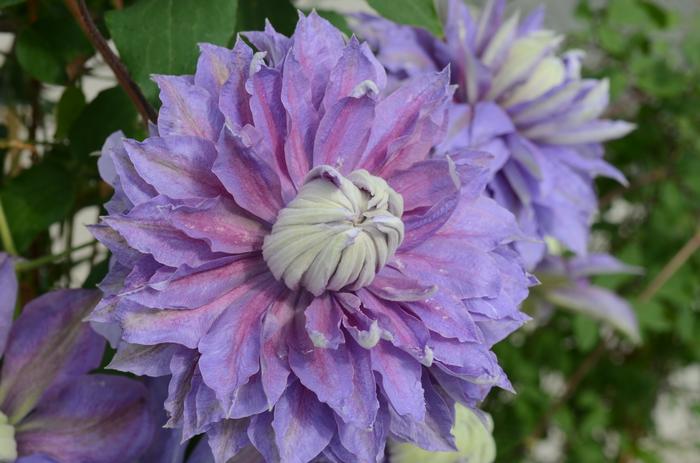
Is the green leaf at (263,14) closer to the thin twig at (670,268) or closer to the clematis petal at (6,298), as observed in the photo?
the clematis petal at (6,298)

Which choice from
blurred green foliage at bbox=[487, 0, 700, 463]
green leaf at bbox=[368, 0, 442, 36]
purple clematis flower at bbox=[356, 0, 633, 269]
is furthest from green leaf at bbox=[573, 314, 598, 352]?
green leaf at bbox=[368, 0, 442, 36]

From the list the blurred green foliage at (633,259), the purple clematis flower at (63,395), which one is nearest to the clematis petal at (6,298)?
the purple clematis flower at (63,395)

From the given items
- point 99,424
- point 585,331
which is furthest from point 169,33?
point 585,331

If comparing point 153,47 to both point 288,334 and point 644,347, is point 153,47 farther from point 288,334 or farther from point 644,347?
point 644,347

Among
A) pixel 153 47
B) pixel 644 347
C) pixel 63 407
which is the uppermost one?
pixel 153 47

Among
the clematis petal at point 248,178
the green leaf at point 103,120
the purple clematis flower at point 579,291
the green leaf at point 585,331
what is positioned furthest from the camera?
the green leaf at point 585,331

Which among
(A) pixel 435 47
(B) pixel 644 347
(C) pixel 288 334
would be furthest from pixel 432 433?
(B) pixel 644 347
